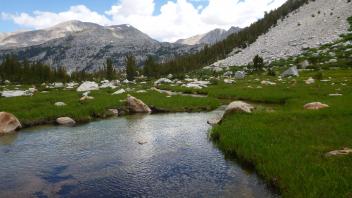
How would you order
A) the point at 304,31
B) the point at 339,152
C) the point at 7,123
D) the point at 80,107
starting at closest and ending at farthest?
the point at 339,152 < the point at 7,123 < the point at 80,107 < the point at 304,31

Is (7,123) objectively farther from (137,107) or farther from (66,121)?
(137,107)

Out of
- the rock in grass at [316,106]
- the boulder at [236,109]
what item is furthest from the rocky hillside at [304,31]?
the boulder at [236,109]

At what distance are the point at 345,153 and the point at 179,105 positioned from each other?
31.0 metres

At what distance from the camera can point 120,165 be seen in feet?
71.7

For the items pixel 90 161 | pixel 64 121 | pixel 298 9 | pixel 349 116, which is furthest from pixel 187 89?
pixel 298 9

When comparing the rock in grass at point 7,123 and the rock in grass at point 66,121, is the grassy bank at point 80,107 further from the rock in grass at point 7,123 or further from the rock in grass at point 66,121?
the rock in grass at point 7,123

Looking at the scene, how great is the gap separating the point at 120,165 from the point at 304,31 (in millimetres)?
138255

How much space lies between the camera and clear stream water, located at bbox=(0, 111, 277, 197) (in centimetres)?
1766

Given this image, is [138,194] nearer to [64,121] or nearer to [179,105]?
[64,121]

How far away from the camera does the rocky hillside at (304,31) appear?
127812 millimetres

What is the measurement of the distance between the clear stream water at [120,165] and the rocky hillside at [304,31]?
4045 inches

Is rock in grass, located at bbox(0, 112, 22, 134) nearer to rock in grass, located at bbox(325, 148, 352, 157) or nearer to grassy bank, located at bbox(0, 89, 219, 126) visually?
grassy bank, located at bbox(0, 89, 219, 126)

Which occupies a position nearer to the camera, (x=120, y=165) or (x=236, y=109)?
(x=120, y=165)

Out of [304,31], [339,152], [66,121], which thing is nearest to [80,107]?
[66,121]
